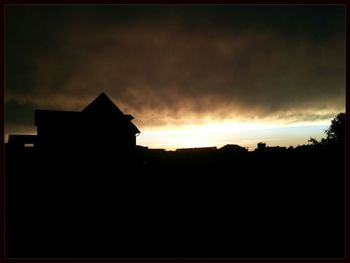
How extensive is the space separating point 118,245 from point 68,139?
62.9ft

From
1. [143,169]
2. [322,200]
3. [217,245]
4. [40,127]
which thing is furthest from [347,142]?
[40,127]

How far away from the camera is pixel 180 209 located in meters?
15.0

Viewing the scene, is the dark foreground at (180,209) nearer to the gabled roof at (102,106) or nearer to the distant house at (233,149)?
the gabled roof at (102,106)

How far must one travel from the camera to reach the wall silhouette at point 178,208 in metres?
11.6

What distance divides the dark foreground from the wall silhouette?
53mm

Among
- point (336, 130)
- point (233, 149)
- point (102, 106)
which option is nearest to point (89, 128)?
point (102, 106)

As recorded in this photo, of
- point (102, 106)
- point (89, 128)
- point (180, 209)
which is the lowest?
point (180, 209)

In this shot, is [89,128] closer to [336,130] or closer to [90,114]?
[90,114]

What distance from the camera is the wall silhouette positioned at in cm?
1162

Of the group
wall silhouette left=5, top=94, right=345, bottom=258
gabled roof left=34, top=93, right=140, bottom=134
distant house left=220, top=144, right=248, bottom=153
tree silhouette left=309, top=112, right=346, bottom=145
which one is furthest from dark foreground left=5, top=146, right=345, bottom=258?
tree silhouette left=309, top=112, right=346, bottom=145

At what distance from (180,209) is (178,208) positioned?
0.44 feet

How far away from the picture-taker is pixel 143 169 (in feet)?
71.8

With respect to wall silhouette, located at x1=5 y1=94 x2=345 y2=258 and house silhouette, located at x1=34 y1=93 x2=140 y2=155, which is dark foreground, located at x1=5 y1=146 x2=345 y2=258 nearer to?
wall silhouette, located at x1=5 y1=94 x2=345 y2=258

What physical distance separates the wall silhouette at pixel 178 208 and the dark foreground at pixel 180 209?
0.17 ft
